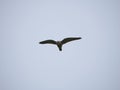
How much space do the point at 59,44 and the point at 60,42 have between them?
333 millimetres

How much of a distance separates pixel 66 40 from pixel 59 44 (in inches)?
48.3

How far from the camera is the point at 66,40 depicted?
40781mm

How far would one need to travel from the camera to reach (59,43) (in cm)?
4150

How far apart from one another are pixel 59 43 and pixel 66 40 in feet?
3.63

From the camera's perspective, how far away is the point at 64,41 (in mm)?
41031

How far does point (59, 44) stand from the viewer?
137 ft

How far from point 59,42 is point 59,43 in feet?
0.38

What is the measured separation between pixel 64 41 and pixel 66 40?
349 mm

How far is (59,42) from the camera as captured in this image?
41.5 meters

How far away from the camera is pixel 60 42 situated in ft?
136

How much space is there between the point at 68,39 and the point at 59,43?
56.4 inches

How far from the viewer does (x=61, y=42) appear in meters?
41.3

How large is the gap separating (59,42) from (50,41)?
143 cm

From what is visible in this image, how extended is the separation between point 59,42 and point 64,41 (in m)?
0.72
